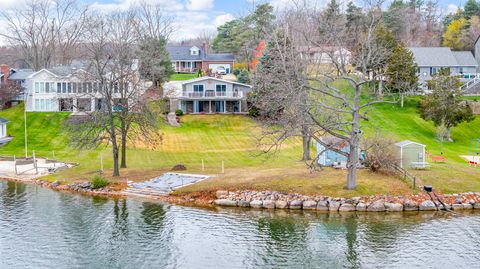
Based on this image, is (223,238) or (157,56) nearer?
(223,238)

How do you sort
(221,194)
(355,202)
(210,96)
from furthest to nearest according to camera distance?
(210,96), (221,194), (355,202)

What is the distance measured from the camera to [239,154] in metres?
52.3

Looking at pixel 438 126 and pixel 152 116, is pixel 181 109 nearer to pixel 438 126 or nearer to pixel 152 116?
pixel 152 116

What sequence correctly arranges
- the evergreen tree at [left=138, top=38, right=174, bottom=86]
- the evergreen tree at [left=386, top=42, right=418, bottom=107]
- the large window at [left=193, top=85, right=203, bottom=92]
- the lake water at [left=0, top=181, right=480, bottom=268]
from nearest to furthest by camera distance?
1. the lake water at [left=0, top=181, right=480, bottom=268]
2. the evergreen tree at [left=386, top=42, right=418, bottom=107]
3. the large window at [left=193, top=85, right=203, bottom=92]
4. the evergreen tree at [left=138, top=38, right=174, bottom=86]

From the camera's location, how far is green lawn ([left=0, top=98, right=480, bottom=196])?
1502 inches

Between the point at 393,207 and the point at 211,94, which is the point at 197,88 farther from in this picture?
the point at 393,207

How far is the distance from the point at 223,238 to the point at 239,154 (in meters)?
22.3

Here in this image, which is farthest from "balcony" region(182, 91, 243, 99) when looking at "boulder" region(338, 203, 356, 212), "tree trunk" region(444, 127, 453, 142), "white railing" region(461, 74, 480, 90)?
"boulder" region(338, 203, 356, 212)

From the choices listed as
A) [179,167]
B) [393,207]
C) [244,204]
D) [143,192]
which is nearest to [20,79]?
[179,167]

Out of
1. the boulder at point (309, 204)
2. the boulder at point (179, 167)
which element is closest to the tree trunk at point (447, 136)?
the boulder at point (309, 204)

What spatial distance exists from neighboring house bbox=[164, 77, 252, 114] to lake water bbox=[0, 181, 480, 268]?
33038 mm

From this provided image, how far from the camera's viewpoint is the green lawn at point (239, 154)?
38156 millimetres

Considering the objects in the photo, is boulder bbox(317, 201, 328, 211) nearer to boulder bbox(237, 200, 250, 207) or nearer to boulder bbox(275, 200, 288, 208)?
boulder bbox(275, 200, 288, 208)

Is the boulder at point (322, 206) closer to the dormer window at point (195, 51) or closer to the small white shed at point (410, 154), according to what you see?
the small white shed at point (410, 154)
